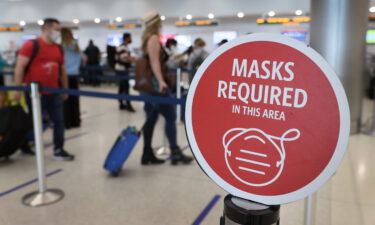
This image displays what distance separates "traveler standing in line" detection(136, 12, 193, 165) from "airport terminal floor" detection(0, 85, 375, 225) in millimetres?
152

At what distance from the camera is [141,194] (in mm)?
2896

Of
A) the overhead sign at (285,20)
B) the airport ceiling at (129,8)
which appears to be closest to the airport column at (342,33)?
the airport ceiling at (129,8)

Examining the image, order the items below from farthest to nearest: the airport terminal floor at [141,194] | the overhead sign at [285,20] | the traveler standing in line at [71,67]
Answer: the overhead sign at [285,20]
the traveler standing in line at [71,67]
the airport terminal floor at [141,194]

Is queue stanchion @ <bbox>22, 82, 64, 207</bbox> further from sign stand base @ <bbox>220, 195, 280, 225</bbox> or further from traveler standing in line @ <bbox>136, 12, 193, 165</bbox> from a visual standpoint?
sign stand base @ <bbox>220, 195, 280, 225</bbox>

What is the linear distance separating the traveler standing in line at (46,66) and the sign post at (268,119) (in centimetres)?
261

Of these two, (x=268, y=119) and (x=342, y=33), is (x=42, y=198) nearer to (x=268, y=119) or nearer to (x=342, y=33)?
(x=268, y=119)

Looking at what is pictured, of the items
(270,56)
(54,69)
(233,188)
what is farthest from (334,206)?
(54,69)

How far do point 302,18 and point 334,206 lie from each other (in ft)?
32.1

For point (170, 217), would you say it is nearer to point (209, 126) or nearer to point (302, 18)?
point (209, 126)

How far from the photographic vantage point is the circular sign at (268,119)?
95cm

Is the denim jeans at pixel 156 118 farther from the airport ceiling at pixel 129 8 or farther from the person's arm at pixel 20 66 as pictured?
the airport ceiling at pixel 129 8

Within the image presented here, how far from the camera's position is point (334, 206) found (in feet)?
8.79

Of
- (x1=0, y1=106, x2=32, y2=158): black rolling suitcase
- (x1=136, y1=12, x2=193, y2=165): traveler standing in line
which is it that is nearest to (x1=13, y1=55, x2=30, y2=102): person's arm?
(x1=0, y1=106, x2=32, y2=158): black rolling suitcase

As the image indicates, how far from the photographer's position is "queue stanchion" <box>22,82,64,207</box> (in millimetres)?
2656
